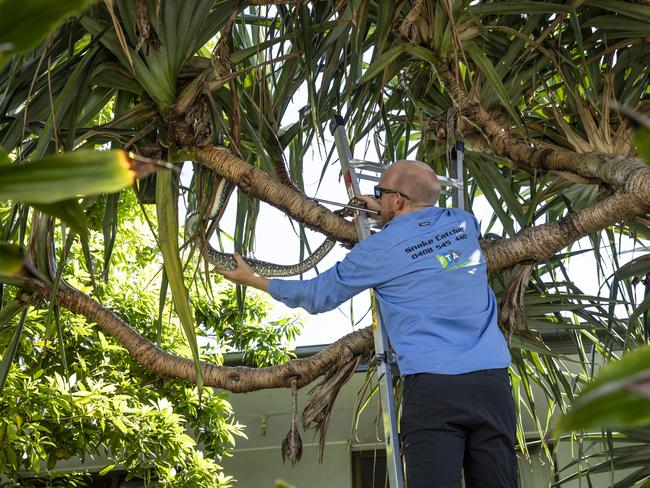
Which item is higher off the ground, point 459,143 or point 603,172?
point 459,143

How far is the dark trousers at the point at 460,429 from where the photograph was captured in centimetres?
203

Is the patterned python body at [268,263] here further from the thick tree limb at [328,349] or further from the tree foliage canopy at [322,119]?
the thick tree limb at [328,349]

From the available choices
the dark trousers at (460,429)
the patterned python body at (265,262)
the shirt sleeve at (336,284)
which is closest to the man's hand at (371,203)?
the patterned python body at (265,262)

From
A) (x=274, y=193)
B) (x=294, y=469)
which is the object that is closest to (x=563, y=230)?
(x=274, y=193)

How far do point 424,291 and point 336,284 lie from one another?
22 cm

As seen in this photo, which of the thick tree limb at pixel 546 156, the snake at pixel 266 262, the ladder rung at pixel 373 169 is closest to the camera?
the thick tree limb at pixel 546 156

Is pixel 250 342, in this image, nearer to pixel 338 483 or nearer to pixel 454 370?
pixel 338 483

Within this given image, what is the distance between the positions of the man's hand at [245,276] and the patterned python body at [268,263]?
A: 0.09 feet

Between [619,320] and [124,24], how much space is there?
1740 millimetres

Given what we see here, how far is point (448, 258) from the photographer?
7.44 feet

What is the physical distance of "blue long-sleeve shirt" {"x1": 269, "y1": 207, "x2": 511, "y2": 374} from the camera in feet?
7.09

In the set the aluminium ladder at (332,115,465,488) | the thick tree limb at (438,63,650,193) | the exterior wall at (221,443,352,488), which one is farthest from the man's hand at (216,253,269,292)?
the exterior wall at (221,443,352,488)

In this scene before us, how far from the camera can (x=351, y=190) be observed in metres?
2.58

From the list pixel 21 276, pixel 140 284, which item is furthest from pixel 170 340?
pixel 21 276
